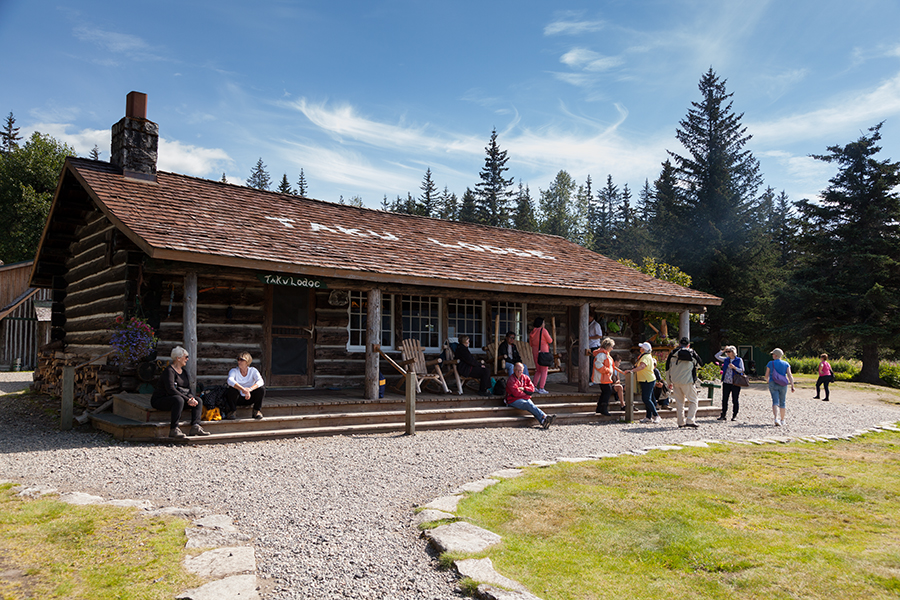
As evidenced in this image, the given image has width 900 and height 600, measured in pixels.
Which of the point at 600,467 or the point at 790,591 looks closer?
the point at 790,591

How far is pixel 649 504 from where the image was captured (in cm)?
559

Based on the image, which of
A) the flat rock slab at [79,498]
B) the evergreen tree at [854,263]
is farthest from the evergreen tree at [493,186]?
the flat rock slab at [79,498]

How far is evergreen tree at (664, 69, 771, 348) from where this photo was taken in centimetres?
3067

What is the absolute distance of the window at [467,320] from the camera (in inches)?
549

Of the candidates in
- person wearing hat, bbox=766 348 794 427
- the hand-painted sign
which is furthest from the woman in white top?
person wearing hat, bbox=766 348 794 427

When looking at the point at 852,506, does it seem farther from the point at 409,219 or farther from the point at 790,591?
the point at 409,219

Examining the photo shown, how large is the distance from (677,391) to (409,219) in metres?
7.78

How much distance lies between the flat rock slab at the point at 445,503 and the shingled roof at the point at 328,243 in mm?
4937

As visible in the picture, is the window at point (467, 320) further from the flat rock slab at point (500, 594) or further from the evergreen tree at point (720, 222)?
the evergreen tree at point (720, 222)

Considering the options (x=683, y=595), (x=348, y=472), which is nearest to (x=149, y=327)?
(x=348, y=472)

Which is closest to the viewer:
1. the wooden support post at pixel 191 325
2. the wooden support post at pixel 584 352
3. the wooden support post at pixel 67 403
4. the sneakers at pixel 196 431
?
the sneakers at pixel 196 431

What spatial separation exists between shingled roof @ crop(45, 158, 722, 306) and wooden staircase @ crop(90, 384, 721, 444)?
2086mm

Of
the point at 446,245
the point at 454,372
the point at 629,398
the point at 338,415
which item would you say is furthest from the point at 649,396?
the point at 338,415

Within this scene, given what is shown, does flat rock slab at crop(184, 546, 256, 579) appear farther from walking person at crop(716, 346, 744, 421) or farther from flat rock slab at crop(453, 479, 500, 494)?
walking person at crop(716, 346, 744, 421)
